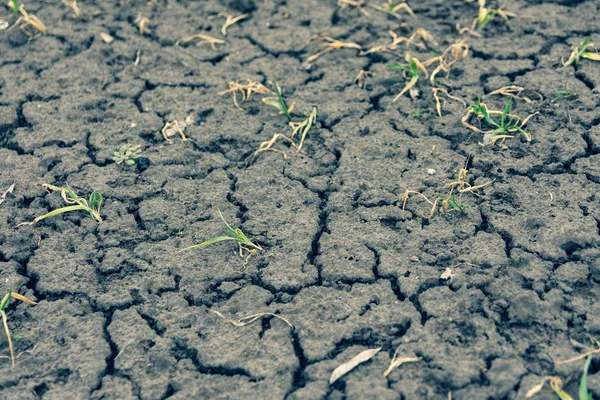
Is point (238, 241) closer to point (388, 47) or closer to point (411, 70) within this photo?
point (411, 70)

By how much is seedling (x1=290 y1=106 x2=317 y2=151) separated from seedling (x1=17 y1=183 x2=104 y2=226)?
936 millimetres

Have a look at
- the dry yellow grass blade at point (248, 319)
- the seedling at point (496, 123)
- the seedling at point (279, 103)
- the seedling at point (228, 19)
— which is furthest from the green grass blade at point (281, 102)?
the dry yellow grass blade at point (248, 319)

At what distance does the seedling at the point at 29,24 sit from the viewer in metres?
3.74

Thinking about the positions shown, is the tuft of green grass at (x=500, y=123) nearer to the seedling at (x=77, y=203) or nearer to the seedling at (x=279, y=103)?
the seedling at (x=279, y=103)

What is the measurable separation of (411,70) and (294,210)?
41.1 inches

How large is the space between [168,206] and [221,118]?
0.60 m

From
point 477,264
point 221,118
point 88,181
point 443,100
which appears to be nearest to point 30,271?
point 88,181

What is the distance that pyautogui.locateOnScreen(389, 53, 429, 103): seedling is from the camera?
332 cm

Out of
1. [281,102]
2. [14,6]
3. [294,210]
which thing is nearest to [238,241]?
[294,210]

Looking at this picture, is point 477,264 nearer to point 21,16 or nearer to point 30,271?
point 30,271

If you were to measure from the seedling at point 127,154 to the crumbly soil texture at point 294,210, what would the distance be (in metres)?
0.03

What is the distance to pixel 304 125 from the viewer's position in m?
3.21

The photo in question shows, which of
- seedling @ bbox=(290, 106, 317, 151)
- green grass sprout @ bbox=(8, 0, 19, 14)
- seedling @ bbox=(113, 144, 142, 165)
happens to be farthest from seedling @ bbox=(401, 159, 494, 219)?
green grass sprout @ bbox=(8, 0, 19, 14)

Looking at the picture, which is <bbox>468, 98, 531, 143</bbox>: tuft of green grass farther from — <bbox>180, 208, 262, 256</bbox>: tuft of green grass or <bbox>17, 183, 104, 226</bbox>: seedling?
<bbox>17, 183, 104, 226</bbox>: seedling
